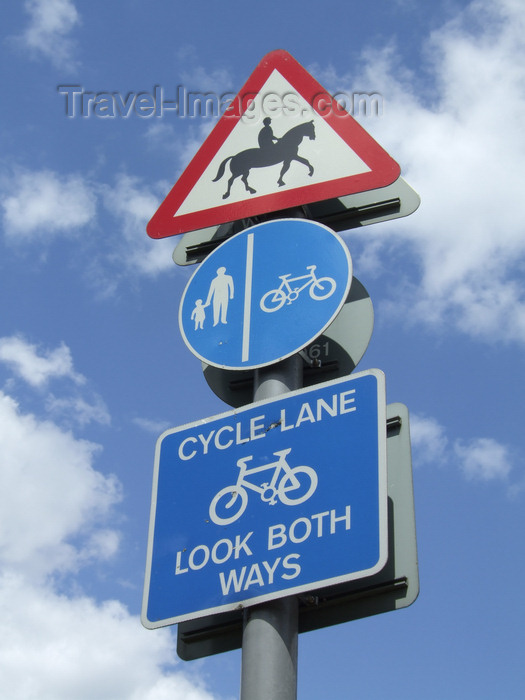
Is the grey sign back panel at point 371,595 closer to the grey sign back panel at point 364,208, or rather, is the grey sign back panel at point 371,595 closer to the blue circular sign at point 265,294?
the blue circular sign at point 265,294

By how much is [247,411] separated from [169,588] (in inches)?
21.5

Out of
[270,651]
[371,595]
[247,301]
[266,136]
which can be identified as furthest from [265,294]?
[270,651]

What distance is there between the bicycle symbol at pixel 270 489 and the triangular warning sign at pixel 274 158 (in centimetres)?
120

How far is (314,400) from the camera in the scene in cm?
248

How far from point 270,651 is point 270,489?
1.37 ft

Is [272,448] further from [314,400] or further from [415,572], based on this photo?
[415,572]

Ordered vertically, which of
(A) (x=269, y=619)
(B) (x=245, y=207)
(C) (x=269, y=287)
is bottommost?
(A) (x=269, y=619)

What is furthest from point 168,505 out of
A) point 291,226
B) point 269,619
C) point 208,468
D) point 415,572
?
point 291,226

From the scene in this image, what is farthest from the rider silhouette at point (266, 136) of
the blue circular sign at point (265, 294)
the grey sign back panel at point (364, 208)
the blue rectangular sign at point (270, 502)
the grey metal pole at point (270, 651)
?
the grey metal pole at point (270, 651)

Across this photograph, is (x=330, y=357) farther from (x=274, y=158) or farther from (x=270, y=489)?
(x=274, y=158)

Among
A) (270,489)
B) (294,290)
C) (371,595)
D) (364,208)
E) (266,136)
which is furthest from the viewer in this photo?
(266,136)

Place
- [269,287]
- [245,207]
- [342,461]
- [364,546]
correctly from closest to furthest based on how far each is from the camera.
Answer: [364,546] → [342,461] → [269,287] → [245,207]

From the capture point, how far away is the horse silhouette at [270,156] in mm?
3416

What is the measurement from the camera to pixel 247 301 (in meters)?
2.93
